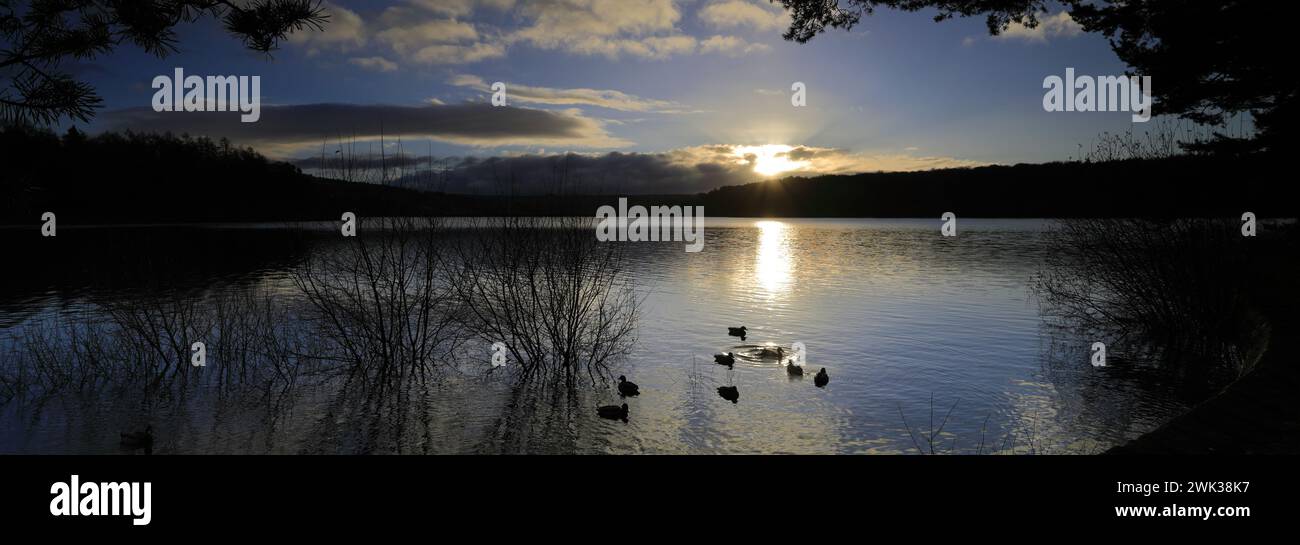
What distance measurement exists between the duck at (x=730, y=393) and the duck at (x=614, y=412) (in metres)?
2.65

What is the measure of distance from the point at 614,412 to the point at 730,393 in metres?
2.95

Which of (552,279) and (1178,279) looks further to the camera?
(1178,279)

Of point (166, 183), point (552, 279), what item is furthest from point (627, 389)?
point (166, 183)

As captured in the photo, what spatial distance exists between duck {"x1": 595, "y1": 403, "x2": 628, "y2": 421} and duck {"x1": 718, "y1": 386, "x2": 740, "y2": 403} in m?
2.65

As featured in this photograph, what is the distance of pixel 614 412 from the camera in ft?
48.4

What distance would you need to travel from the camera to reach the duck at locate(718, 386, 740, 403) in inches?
629

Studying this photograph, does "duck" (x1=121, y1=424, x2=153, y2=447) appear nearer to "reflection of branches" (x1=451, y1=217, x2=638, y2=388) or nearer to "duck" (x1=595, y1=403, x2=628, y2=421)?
"reflection of branches" (x1=451, y1=217, x2=638, y2=388)

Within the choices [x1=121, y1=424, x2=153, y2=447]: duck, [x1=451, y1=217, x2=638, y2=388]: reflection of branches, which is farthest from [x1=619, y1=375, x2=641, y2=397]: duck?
[x1=121, y1=424, x2=153, y2=447]: duck

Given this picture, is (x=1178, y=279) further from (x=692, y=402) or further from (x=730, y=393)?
(x=692, y=402)

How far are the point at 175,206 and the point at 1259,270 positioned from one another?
14220 cm

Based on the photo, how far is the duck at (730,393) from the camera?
15977 millimetres

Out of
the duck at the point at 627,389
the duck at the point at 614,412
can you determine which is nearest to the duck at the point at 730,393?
the duck at the point at 627,389

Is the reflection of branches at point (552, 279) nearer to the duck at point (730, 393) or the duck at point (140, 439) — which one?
the duck at point (730, 393)
